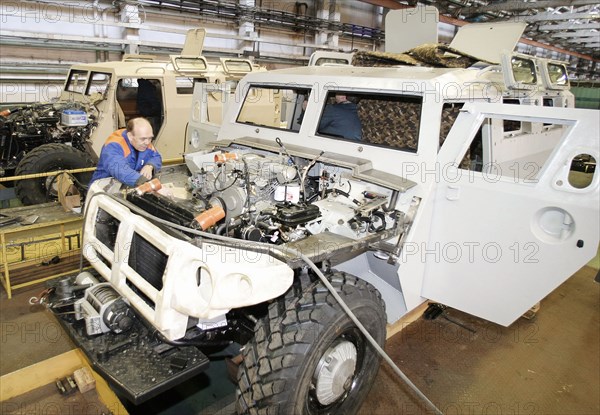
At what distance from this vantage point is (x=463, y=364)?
128 inches

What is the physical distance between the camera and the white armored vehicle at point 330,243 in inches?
79.6

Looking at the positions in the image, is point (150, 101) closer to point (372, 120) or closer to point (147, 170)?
point (147, 170)

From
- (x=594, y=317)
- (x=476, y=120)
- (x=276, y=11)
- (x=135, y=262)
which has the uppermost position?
(x=276, y=11)

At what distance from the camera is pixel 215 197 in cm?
271

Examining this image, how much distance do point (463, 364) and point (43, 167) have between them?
5.02 m

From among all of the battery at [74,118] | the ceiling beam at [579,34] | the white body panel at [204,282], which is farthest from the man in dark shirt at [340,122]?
the ceiling beam at [579,34]

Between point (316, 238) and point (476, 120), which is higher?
point (476, 120)

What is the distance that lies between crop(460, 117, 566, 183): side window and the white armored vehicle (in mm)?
16

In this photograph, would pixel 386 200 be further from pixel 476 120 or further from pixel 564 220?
pixel 564 220

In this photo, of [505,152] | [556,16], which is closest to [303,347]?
[505,152]

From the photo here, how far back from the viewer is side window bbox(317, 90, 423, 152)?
3494 mm

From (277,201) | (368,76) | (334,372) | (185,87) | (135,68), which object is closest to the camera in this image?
(334,372)

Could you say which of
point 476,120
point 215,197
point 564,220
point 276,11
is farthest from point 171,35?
point 564,220

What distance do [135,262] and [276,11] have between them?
8920 mm
